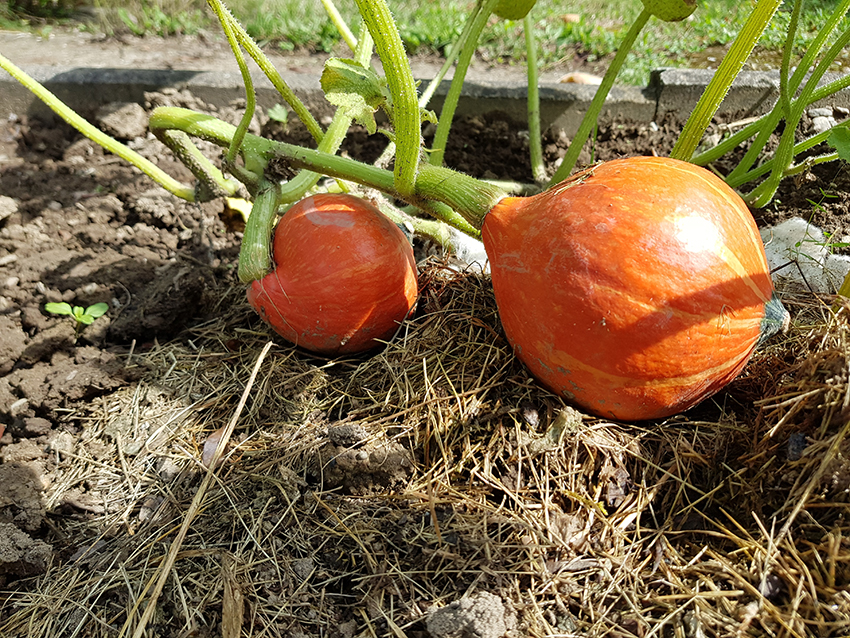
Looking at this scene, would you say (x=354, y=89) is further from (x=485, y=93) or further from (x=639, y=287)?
(x=485, y=93)

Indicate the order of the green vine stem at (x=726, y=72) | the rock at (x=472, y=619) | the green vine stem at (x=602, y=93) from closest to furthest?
the rock at (x=472, y=619) < the green vine stem at (x=726, y=72) < the green vine stem at (x=602, y=93)

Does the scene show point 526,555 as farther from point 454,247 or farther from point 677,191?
point 454,247

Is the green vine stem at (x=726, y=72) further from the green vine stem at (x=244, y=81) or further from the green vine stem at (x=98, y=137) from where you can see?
the green vine stem at (x=98, y=137)

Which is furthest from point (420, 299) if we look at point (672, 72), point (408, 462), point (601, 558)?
point (672, 72)

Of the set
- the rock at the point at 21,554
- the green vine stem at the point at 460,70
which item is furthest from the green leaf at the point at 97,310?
the green vine stem at the point at 460,70

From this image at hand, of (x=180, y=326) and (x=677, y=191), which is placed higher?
(x=677, y=191)

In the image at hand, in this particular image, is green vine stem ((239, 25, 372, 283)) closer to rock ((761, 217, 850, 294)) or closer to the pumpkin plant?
the pumpkin plant
